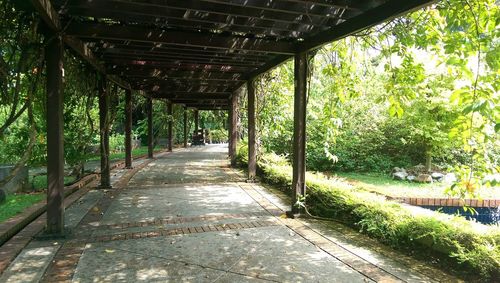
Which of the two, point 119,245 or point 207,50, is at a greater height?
point 207,50

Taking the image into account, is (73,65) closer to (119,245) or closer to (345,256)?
(119,245)

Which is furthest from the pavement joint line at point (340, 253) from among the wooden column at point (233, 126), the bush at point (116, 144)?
the bush at point (116, 144)

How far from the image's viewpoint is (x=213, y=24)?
4.65 meters

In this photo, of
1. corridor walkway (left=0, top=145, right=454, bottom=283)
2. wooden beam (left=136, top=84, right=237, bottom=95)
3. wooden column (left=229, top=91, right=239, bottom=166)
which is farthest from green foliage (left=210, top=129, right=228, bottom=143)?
corridor walkway (left=0, top=145, right=454, bottom=283)

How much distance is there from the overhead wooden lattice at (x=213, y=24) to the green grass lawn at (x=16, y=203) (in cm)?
259

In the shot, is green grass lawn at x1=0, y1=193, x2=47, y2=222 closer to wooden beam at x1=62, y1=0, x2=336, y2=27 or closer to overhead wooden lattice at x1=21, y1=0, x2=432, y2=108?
overhead wooden lattice at x1=21, y1=0, x2=432, y2=108

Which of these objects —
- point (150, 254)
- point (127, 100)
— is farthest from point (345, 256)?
point (127, 100)

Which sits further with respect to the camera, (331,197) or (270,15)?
(331,197)

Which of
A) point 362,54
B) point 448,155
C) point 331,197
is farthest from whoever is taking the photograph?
point 448,155

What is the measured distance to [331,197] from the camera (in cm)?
516

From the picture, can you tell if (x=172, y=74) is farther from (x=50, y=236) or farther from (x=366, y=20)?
(x=366, y=20)

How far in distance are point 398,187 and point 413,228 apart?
631 centimetres

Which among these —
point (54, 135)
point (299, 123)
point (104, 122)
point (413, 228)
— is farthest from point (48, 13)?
point (413, 228)

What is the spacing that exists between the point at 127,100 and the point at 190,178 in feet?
9.65
